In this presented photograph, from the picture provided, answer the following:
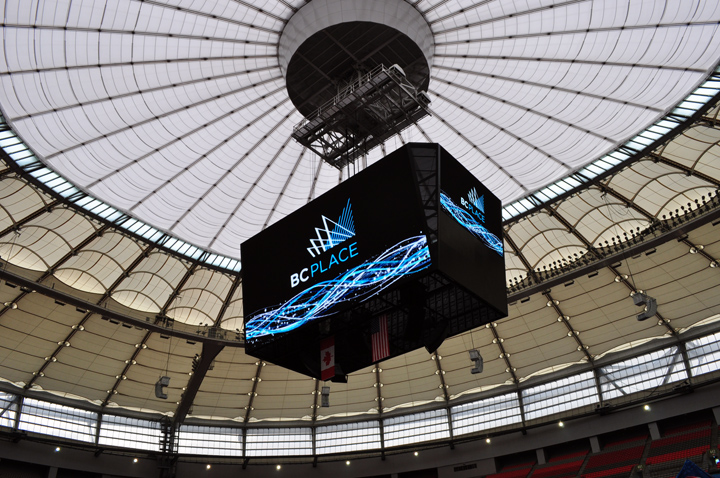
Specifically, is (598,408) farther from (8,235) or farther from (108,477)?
(8,235)

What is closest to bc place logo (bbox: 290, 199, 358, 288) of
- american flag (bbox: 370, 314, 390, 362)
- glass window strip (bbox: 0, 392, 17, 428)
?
A: american flag (bbox: 370, 314, 390, 362)

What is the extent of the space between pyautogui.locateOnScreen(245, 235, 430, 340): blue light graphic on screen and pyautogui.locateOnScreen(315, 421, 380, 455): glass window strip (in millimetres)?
28077

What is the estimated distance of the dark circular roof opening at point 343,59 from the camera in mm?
26281

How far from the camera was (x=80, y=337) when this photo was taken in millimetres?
42062

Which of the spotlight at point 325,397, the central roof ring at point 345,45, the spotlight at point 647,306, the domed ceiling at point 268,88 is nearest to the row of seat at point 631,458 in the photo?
the spotlight at point 647,306

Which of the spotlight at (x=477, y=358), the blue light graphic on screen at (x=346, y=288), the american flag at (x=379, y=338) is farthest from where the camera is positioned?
the spotlight at (x=477, y=358)

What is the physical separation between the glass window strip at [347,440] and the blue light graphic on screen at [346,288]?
28077mm

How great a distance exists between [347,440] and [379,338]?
29.7 metres

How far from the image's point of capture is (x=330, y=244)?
22.6 metres

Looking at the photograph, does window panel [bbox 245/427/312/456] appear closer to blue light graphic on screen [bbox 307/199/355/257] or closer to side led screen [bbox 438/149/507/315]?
blue light graphic on screen [bbox 307/199/355/257]

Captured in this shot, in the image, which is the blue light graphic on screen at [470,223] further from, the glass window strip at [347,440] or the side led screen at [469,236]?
the glass window strip at [347,440]

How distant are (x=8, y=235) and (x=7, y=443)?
47.3 ft

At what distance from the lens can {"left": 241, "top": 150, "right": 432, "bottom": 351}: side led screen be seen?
20.8m

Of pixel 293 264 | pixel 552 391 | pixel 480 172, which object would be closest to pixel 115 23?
pixel 293 264
